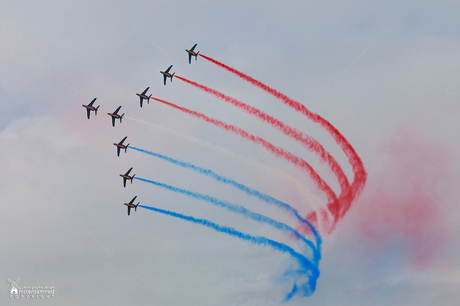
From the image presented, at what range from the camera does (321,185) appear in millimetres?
81188

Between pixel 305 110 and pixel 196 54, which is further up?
pixel 196 54

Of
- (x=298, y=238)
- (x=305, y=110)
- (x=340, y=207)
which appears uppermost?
(x=305, y=110)

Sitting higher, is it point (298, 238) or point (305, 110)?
point (305, 110)

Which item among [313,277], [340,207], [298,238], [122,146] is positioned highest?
[122,146]

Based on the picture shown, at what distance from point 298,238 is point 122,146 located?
37472 millimetres

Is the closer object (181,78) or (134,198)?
(181,78)

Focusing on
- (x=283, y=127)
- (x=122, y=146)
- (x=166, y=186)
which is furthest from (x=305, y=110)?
(x=122, y=146)

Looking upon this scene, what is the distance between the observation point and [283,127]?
81062 millimetres

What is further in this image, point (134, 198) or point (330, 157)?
point (134, 198)

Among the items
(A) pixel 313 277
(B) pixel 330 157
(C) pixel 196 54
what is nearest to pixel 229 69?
(C) pixel 196 54

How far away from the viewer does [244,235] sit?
269ft

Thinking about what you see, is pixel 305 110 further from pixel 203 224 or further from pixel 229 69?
pixel 203 224

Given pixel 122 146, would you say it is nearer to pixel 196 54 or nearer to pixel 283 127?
pixel 196 54

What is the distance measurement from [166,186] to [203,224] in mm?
9613
